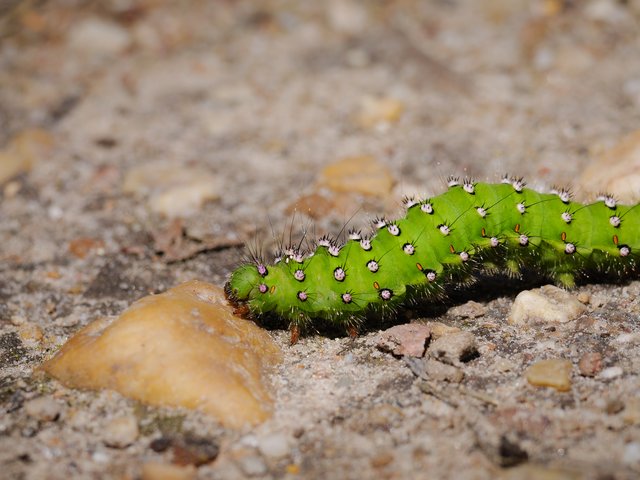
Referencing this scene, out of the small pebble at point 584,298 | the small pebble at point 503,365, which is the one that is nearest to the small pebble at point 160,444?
the small pebble at point 503,365

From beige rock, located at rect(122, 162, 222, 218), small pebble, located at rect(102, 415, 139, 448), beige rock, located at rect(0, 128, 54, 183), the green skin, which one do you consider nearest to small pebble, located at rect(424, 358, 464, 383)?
the green skin

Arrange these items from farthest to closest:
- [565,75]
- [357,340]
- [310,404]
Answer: [565,75]
[357,340]
[310,404]

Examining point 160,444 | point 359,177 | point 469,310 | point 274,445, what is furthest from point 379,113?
point 160,444

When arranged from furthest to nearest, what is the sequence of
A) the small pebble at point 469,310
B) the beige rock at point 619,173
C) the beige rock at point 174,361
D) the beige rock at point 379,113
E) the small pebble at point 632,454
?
1. the beige rock at point 379,113
2. the beige rock at point 619,173
3. the small pebble at point 469,310
4. the beige rock at point 174,361
5. the small pebble at point 632,454

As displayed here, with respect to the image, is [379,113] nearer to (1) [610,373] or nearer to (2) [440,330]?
(2) [440,330]

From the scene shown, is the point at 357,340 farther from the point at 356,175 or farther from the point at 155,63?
the point at 155,63

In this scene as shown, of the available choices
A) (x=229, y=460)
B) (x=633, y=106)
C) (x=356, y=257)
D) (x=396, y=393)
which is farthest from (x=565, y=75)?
(x=229, y=460)

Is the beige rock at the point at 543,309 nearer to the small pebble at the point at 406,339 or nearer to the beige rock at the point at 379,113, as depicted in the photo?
the small pebble at the point at 406,339
